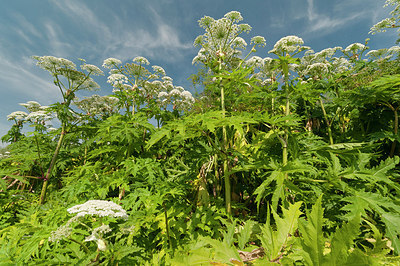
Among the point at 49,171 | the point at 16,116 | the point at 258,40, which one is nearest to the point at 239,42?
the point at 258,40

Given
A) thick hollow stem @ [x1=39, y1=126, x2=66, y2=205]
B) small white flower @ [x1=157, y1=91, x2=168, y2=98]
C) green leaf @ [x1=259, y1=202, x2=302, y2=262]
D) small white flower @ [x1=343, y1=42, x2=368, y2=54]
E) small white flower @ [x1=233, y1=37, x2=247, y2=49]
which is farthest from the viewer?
small white flower @ [x1=343, y1=42, x2=368, y2=54]

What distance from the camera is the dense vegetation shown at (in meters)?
0.87

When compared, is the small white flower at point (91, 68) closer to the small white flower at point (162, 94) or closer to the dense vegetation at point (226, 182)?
the dense vegetation at point (226, 182)

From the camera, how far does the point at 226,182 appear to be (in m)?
1.77

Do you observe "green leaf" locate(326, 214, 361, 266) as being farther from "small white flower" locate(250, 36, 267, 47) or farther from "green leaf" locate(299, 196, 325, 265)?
"small white flower" locate(250, 36, 267, 47)

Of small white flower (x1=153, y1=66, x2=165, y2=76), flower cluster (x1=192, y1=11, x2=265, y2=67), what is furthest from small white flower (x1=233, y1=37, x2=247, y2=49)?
small white flower (x1=153, y1=66, x2=165, y2=76)

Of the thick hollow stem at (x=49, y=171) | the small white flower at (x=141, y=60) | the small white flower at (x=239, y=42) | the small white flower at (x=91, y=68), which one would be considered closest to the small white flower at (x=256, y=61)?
the small white flower at (x=239, y=42)

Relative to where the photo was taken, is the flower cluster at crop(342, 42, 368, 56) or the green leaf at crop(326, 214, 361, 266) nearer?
the green leaf at crop(326, 214, 361, 266)

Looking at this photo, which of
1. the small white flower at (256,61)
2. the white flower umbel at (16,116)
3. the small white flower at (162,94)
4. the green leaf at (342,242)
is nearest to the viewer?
the green leaf at (342,242)

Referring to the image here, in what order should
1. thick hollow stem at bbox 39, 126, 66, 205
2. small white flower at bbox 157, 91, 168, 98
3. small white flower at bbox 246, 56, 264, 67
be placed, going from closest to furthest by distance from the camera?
thick hollow stem at bbox 39, 126, 66, 205 < small white flower at bbox 246, 56, 264, 67 < small white flower at bbox 157, 91, 168, 98

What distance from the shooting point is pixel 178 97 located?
15.3ft

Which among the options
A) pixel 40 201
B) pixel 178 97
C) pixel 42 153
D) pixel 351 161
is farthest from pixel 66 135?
pixel 351 161

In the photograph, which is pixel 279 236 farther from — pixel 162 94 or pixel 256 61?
pixel 162 94

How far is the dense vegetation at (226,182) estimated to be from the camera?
0.87 m
